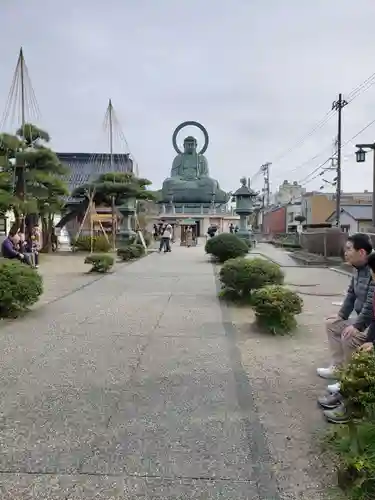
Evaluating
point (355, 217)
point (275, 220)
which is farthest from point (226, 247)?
point (275, 220)

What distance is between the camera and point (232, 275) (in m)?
8.54

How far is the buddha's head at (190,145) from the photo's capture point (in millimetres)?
58219

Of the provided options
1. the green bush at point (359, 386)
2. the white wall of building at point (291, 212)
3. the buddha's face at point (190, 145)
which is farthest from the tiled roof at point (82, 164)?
the green bush at point (359, 386)

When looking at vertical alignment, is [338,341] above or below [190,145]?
below

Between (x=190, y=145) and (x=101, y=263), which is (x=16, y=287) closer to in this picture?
(x=101, y=263)

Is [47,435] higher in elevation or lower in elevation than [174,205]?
lower

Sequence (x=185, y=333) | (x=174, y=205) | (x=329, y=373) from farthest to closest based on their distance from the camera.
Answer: (x=174, y=205), (x=185, y=333), (x=329, y=373)

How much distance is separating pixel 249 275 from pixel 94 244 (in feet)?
55.1

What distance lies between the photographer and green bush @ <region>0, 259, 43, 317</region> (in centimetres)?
683

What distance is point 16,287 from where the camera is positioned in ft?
22.5

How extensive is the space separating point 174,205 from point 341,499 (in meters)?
55.6

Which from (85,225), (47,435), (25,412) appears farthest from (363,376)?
(85,225)

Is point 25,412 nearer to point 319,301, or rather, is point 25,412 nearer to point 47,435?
point 47,435

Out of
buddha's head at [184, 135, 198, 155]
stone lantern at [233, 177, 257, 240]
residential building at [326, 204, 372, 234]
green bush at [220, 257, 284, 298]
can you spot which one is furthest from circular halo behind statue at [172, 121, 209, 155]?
green bush at [220, 257, 284, 298]
